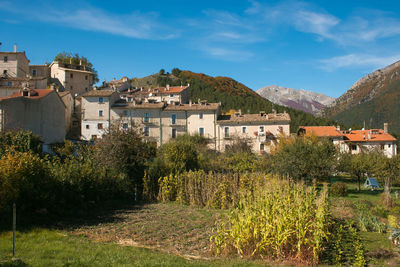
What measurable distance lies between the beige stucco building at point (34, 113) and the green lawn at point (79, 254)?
86.6 ft

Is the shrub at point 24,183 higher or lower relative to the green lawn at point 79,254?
higher

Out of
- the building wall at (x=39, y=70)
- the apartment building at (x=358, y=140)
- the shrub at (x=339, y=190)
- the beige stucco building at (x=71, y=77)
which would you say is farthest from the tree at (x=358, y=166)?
the building wall at (x=39, y=70)

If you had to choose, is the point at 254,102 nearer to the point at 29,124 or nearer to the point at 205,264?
the point at 29,124

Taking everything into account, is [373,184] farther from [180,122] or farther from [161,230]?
[180,122]

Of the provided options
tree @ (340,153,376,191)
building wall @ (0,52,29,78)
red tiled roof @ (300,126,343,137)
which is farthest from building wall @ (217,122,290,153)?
building wall @ (0,52,29,78)

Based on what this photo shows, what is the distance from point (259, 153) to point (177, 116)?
12.4 meters

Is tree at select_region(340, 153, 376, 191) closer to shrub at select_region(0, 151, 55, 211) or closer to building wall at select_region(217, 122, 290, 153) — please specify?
building wall at select_region(217, 122, 290, 153)

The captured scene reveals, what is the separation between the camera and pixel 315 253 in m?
7.29

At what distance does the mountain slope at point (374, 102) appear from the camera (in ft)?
289

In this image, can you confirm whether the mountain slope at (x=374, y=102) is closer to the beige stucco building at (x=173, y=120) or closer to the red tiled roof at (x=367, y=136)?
the red tiled roof at (x=367, y=136)

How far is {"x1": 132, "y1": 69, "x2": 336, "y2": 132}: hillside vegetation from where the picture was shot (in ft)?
219

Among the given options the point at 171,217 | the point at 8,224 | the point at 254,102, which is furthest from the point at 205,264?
the point at 254,102

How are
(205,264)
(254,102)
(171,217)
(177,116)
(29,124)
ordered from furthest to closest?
(254,102) → (177,116) → (29,124) → (171,217) → (205,264)

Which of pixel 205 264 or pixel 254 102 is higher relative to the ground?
pixel 254 102
